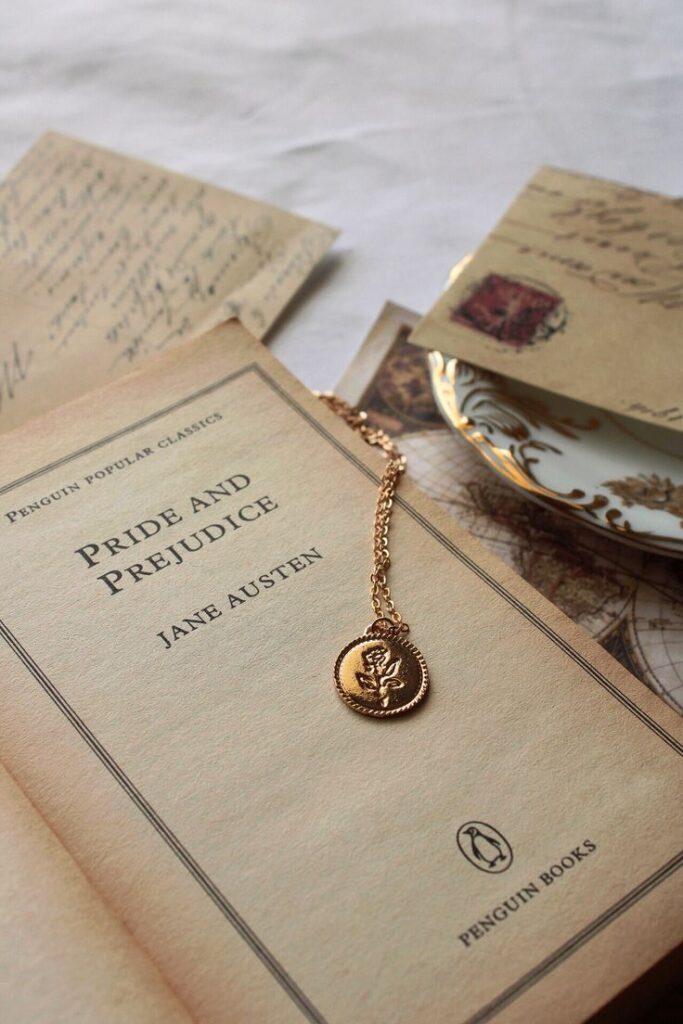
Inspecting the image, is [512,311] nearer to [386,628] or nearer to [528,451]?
[528,451]

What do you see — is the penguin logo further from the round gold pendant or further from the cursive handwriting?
the cursive handwriting

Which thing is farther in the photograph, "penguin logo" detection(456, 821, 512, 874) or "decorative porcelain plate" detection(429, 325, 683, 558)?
"decorative porcelain plate" detection(429, 325, 683, 558)

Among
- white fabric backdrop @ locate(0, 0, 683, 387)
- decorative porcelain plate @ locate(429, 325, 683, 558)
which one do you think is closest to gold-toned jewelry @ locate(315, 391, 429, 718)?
decorative porcelain plate @ locate(429, 325, 683, 558)

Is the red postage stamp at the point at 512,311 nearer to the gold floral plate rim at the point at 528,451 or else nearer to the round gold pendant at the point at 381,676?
the gold floral plate rim at the point at 528,451

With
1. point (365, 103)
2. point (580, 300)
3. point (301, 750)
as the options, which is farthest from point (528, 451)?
point (365, 103)

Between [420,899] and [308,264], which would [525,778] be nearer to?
[420,899]

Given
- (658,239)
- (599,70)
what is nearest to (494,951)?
(658,239)

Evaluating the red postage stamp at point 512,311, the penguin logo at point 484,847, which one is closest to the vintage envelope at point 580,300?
the red postage stamp at point 512,311
